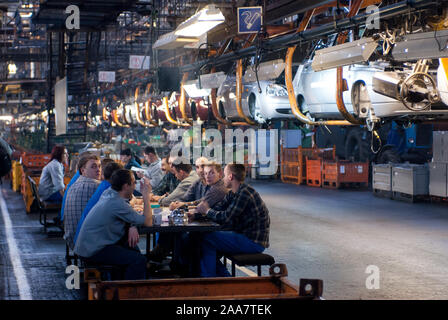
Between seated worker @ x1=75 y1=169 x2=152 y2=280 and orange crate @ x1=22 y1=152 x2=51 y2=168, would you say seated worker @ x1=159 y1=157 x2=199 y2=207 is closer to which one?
seated worker @ x1=75 y1=169 x2=152 y2=280

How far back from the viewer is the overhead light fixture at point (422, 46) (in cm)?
686

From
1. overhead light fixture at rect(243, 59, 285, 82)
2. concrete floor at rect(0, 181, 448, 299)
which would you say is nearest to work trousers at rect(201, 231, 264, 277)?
concrete floor at rect(0, 181, 448, 299)

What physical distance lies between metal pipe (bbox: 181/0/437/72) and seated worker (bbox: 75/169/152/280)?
138 inches

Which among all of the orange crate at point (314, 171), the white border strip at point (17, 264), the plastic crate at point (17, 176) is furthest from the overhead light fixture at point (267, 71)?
the plastic crate at point (17, 176)

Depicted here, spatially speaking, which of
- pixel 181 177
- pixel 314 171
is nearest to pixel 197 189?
pixel 181 177

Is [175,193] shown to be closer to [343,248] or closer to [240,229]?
[240,229]

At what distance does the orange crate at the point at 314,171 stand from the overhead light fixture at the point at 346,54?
1286 centimetres

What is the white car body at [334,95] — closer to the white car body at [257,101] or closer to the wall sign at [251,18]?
the white car body at [257,101]

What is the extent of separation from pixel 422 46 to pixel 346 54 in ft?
4.30

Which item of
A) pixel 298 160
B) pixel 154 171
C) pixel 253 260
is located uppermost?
pixel 154 171

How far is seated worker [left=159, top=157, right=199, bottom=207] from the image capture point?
9.27 meters

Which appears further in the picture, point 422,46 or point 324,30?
point 324,30

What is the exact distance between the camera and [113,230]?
257 inches
